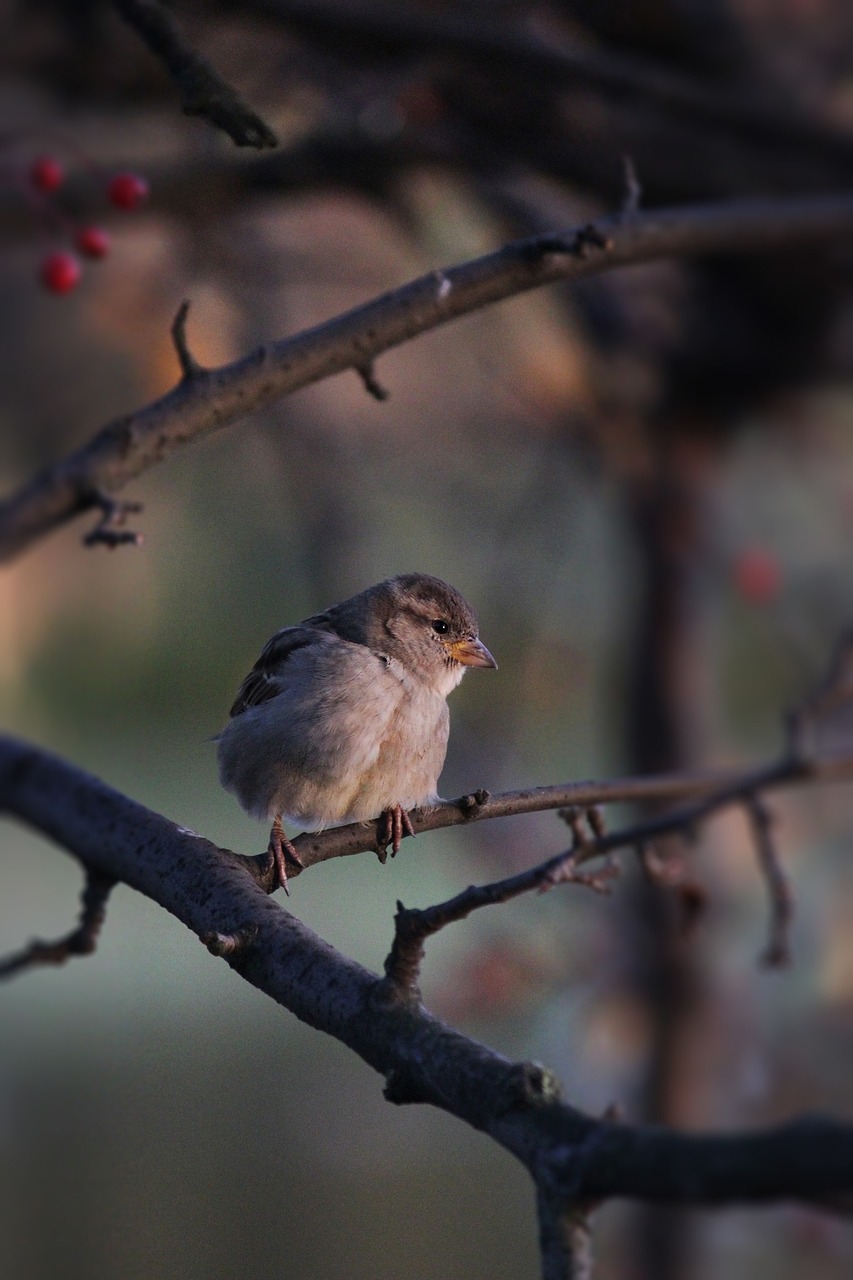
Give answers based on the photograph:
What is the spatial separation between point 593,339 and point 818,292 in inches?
41.5

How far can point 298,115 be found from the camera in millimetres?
4090

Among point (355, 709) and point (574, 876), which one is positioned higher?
point (355, 709)

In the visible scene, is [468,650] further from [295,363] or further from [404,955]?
[404,955]

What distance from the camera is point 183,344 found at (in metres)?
2.34

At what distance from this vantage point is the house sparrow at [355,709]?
282cm

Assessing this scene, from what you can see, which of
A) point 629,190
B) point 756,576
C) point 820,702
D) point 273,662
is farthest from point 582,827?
point 756,576

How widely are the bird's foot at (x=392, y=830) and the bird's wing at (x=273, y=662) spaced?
60cm

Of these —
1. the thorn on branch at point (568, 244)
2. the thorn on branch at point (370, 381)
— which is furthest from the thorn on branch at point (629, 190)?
the thorn on branch at point (370, 381)

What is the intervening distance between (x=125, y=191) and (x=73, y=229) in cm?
26

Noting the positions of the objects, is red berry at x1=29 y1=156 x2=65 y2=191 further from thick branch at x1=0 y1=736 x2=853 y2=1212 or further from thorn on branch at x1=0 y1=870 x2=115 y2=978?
thorn on branch at x1=0 y1=870 x2=115 y2=978

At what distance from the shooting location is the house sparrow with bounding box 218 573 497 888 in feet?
9.24

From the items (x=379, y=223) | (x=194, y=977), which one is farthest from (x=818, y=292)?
(x=194, y=977)

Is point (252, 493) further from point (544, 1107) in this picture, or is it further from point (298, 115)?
A: point (544, 1107)

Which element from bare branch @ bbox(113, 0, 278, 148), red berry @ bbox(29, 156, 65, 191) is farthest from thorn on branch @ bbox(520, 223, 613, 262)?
red berry @ bbox(29, 156, 65, 191)
